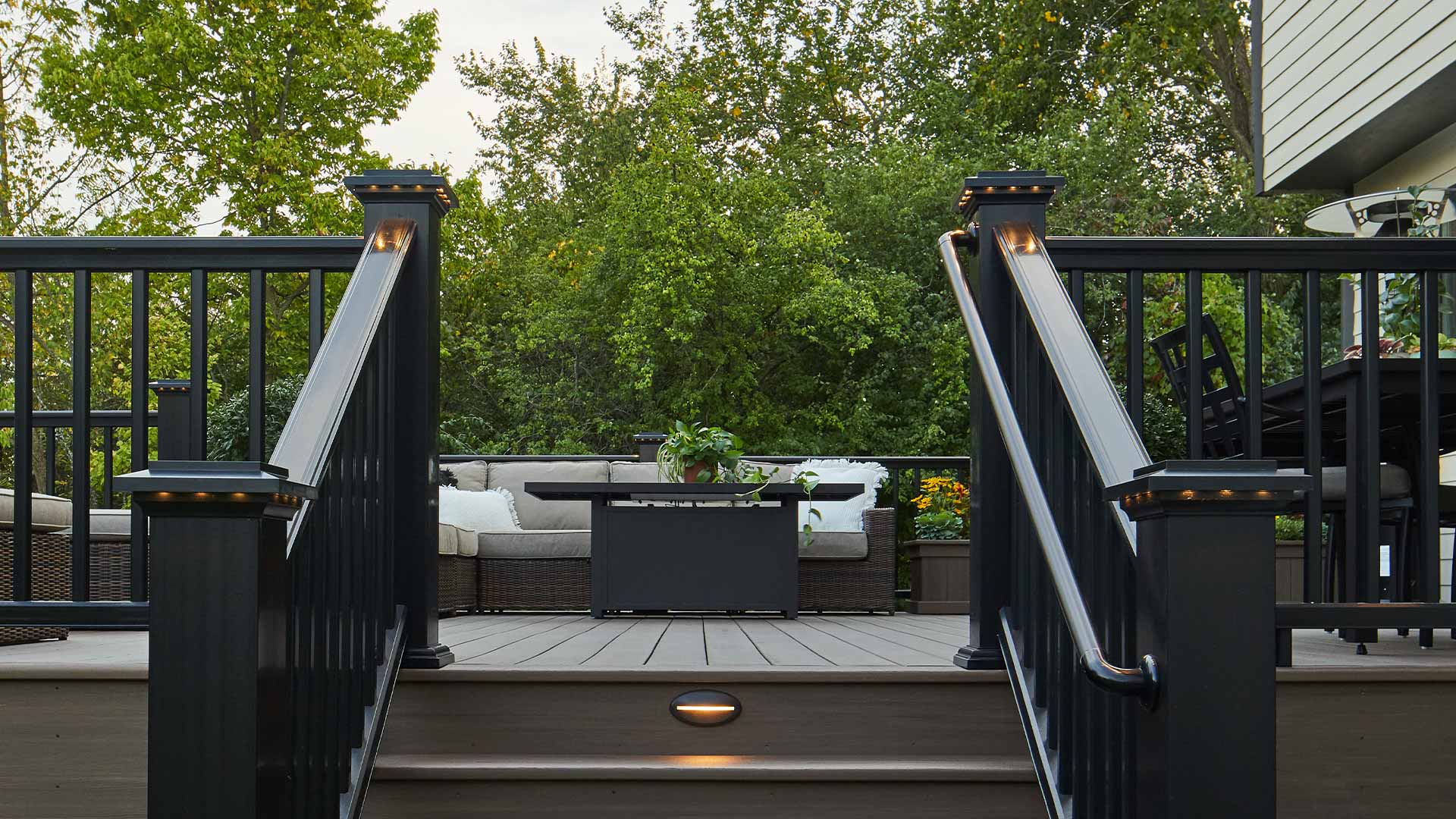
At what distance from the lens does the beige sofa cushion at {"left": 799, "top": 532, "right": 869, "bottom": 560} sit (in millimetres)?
4922

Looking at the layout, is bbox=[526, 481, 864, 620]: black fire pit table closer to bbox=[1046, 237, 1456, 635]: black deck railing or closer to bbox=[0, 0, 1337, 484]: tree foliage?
bbox=[1046, 237, 1456, 635]: black deck railing

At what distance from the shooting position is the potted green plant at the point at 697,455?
4.19 meters

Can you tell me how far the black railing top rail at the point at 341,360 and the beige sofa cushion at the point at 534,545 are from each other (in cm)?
296

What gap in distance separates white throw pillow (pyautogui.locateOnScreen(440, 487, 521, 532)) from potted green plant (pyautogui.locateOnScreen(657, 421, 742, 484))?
1349 millimetres

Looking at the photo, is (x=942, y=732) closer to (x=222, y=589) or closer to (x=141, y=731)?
(x=222, y=589)

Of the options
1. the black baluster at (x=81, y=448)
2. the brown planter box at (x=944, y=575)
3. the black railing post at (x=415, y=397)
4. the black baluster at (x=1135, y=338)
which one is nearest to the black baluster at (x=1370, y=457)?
the black baluster at (x=1135, y=338)

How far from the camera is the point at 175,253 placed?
2.22 m

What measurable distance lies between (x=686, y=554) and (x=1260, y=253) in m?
2.31

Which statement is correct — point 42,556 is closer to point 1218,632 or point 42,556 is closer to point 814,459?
point 1218,632

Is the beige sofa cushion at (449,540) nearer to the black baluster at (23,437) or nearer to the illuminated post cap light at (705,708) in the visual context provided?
the black baluster at (23,437)

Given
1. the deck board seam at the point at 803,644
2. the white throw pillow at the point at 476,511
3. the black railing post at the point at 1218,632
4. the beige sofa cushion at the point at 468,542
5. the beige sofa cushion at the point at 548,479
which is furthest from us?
the beige sofa cushion at the point at 548,479

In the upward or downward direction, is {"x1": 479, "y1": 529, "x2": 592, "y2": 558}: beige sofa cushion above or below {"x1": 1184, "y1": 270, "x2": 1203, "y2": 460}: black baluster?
below

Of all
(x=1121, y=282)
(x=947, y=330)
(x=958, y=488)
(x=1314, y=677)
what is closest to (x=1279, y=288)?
(x=1121, y=282)

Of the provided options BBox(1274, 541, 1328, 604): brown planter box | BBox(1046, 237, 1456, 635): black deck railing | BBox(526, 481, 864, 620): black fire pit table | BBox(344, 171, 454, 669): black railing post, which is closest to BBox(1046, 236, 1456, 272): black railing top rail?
BBox(1046, 237, 1456, 635): black deck railing
